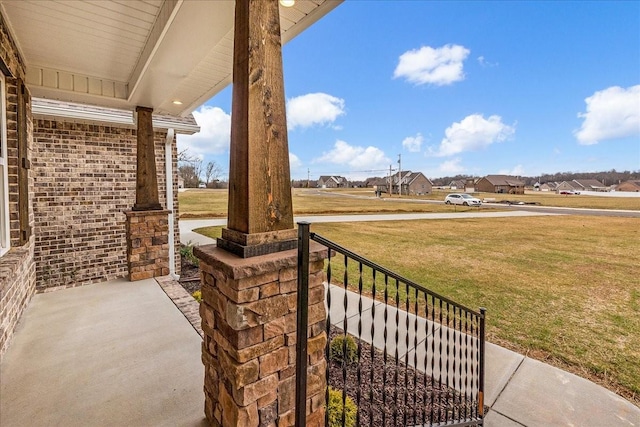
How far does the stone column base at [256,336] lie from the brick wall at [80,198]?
4607 millimetres

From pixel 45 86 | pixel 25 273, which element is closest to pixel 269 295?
pixel 25 273

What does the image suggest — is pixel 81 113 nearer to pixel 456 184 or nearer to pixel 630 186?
pixel 456 184

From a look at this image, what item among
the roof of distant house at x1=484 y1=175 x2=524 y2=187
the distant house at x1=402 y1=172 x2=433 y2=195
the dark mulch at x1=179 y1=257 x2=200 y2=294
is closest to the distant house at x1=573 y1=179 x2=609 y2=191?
the roof of distant house at x1=484 y1=175 x2=524 y2=187

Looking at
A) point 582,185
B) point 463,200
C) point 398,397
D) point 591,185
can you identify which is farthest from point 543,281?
point 591,185

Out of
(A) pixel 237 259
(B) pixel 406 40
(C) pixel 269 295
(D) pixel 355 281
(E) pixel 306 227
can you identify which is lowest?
(D) pixel 355 281

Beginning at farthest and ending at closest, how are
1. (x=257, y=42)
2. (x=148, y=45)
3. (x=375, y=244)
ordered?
(x=375, y=244)
(x=148, y=45)
(x=257, y=42)

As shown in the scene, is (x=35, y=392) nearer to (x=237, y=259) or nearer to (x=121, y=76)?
(x=237, y=259)

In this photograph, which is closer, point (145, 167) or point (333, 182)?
point (145, 167)

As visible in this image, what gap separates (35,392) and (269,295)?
6.58 ft

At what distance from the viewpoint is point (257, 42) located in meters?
1.50

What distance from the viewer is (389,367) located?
300 cm

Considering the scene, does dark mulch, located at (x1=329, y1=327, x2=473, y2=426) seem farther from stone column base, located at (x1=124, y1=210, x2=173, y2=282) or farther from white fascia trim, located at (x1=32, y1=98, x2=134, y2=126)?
white fascia trim, located at (x1=32, y1=98, x2=134, y2=126)

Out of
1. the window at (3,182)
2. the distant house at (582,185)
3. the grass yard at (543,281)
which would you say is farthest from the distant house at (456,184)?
the window at (3,182)

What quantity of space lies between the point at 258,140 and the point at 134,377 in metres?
2.08
